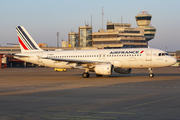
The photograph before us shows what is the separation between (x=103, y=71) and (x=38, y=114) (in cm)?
2745

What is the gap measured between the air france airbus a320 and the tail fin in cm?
144

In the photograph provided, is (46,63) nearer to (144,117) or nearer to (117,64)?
(117,64)

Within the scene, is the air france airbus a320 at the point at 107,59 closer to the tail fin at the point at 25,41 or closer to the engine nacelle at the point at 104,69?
the engine nacelle at the point at 104,69

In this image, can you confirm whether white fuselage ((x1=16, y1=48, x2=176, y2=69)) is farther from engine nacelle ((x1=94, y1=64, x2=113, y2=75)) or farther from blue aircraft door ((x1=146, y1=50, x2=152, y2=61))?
engine nacelle ((x1=94, y1=64, x2=113, y2=75))

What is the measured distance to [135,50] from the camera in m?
42.8

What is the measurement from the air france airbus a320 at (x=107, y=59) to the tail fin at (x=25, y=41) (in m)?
1.44

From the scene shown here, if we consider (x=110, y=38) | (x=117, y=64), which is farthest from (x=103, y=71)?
(x=110, y=38)

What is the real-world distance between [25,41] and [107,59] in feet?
56.6

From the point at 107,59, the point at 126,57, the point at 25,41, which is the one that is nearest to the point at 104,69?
the point at 107,59

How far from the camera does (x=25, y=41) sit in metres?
49.2

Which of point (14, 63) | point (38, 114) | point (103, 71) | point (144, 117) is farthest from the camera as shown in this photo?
point (14, 63)

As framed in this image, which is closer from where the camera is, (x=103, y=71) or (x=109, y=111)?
(x=109, y=111)

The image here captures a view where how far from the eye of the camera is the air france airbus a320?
41.2 meters

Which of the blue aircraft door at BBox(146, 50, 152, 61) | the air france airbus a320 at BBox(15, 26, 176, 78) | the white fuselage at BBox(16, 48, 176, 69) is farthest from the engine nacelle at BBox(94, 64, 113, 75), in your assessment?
the blue aircraft door at BBox(146, 50, 152, 61)
